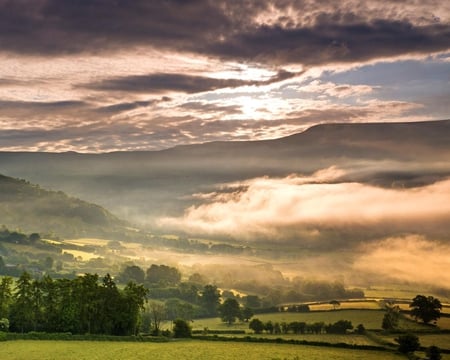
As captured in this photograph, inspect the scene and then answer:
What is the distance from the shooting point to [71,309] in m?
140

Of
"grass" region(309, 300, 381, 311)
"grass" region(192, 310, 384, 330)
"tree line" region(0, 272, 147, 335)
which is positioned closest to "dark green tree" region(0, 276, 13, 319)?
"tree line" region(0, 272, 147, 335)

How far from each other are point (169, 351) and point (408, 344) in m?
51.4

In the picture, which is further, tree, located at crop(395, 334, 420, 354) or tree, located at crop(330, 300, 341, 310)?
tree, located at crop(330, 300, 341, 310)

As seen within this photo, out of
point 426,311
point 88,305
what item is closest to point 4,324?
point 88,305

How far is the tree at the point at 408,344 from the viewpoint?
119594 millimetres

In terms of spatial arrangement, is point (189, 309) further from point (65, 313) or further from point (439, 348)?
point (439, 348)

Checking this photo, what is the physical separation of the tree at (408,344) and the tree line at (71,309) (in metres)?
63.9

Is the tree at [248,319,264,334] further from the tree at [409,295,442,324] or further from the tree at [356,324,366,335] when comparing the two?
the tree at [409,295,442,324]

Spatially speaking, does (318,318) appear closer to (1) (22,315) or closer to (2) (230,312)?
(2) (230,312)

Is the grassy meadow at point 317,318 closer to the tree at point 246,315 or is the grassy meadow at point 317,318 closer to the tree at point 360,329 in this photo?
the tree at point 246,315

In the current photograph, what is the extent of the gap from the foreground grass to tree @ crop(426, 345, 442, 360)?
18.2ft

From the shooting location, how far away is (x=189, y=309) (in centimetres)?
19488

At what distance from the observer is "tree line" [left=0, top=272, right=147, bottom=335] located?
13938cm

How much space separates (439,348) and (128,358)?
66266mm
